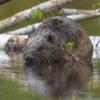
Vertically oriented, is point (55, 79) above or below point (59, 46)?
below

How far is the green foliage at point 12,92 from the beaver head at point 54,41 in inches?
90.4

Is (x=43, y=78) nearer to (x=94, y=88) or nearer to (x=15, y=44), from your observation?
(x=94, y=88)

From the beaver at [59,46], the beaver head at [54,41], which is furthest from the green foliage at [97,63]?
the beaver head at [54,41]

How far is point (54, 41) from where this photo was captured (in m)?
9.16

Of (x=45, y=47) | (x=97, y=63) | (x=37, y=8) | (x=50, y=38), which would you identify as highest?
(x=37, y=8)

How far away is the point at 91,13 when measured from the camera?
11227 mm

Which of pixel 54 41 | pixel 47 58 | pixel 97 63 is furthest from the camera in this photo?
pixel 97 63

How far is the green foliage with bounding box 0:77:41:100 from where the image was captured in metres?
5.58

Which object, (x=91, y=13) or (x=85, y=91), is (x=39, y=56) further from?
(x=85, y=91)

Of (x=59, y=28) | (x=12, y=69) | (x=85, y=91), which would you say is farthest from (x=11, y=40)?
(x=85, y=91)

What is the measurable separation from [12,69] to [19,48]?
13.7 feet

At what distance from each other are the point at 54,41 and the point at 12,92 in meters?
3.30

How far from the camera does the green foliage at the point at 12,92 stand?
558cm

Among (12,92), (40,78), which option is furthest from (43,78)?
(12,92)
